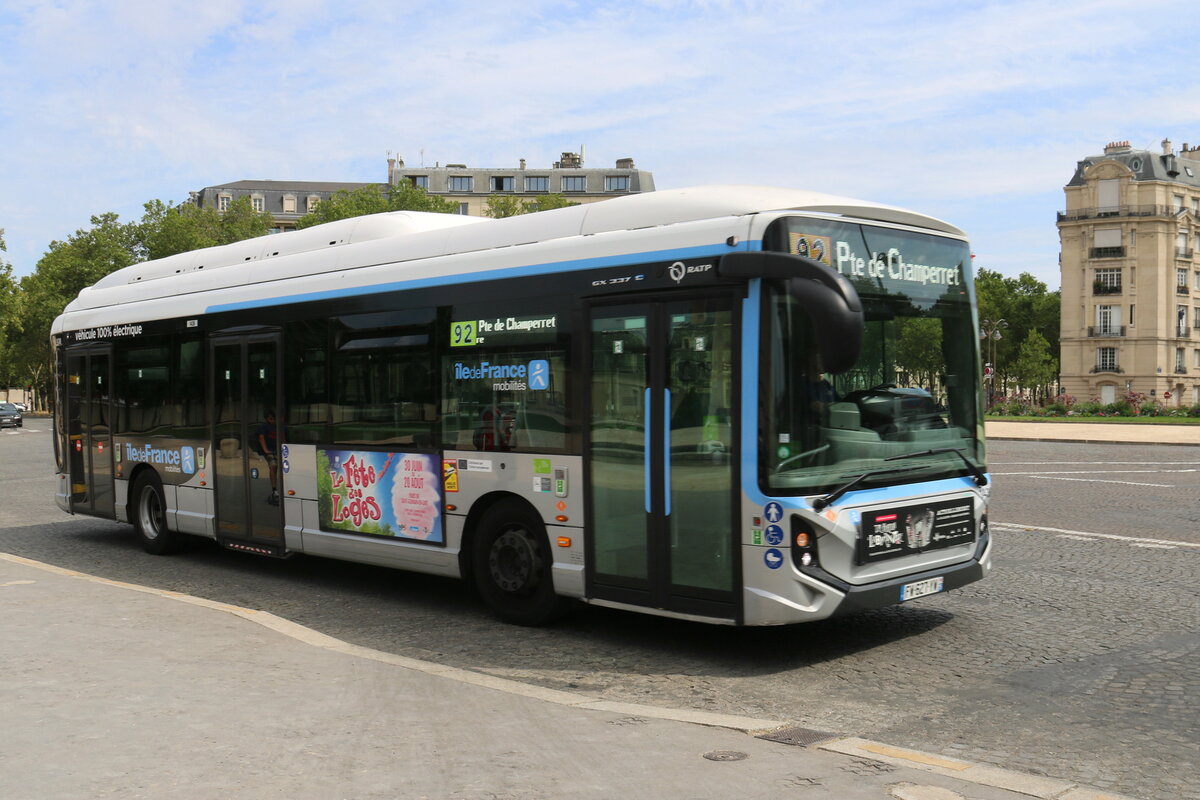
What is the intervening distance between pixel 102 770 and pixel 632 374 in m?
3.96

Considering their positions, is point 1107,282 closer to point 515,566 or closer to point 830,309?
point 515,566

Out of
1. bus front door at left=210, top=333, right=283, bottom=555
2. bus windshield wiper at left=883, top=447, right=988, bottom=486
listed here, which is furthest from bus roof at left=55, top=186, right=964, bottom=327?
bus windshield wiper at left=883, top=447, right=988, bottom=486

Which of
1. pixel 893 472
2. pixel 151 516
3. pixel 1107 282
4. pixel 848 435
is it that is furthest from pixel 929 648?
pixel 1107 282

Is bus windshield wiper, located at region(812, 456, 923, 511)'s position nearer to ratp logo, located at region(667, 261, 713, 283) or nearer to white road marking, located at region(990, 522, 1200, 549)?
ratp logo, located at region(667, 261, 713, 283)

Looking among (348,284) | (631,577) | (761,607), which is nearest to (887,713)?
(761,607)

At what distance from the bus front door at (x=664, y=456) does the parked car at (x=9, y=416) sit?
202 feet

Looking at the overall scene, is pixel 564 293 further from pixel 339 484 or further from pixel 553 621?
pixel 339 484

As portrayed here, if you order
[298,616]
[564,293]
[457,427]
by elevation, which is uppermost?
[564,293]

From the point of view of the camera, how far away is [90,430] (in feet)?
45.9

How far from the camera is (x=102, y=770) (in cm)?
480

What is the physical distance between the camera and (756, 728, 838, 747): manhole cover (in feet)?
17.8

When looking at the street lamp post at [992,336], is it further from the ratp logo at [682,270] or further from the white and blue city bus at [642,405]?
the ratp logo at [682,270]

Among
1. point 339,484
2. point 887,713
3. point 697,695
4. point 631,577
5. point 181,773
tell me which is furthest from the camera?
point 339,484

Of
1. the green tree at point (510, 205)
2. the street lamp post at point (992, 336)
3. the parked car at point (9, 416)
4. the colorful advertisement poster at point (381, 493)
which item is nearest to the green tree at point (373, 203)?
the green tree at point (510, 205)
